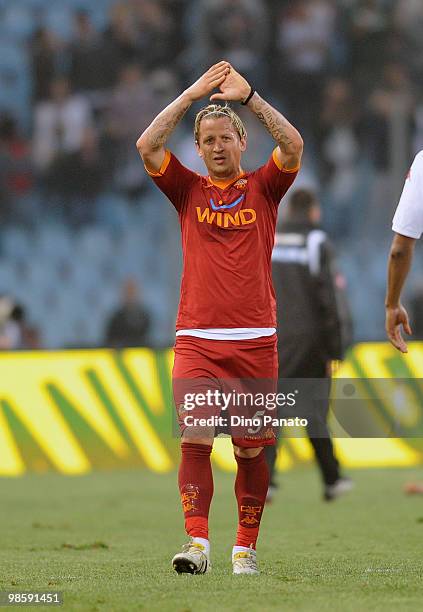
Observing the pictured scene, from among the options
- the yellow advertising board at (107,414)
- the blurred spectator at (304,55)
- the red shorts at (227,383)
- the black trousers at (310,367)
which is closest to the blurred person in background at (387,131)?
the blurred spectator at (304,55)

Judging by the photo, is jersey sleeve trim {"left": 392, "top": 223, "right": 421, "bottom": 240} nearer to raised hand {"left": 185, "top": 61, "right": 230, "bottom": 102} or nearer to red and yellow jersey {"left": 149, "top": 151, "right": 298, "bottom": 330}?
red and yellow jersey {"left": 149, "top": 151, "right": 298, "bottom": 330}

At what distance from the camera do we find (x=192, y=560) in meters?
5.19

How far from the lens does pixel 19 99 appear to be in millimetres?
15664

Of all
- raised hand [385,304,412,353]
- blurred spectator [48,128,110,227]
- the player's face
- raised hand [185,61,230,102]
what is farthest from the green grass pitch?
blurred spectator [48,128,110,227]

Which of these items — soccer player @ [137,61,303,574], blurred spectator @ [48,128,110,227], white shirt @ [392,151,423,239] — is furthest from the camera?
blurred spectator @ [48,128,110,227]

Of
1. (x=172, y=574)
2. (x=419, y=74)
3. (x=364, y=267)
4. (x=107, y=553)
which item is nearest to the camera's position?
(x=172, y=574)

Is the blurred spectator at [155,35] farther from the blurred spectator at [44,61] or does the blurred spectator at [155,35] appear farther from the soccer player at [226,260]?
the soccer player at [226,260]

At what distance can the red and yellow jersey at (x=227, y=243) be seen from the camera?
18.1 ft

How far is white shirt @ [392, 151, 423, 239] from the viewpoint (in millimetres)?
5160

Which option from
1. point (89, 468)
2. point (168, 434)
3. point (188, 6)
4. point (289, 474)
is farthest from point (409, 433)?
point (188, 6)

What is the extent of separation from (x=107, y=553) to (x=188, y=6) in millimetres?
10640

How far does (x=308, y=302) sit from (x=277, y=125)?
3.92 meters

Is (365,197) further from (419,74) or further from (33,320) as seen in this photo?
(33,320)

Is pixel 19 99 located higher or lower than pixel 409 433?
higher
